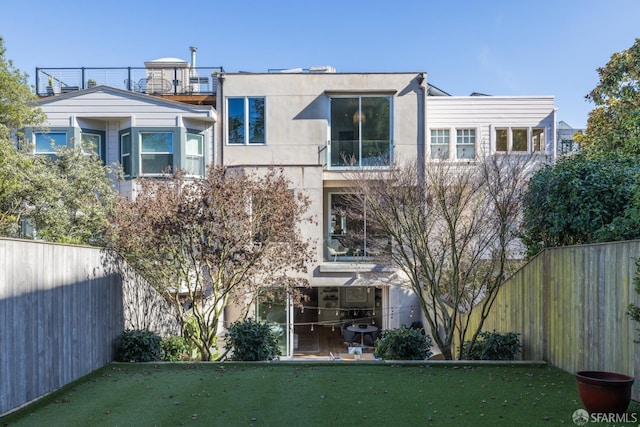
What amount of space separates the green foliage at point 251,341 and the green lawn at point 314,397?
0.81m

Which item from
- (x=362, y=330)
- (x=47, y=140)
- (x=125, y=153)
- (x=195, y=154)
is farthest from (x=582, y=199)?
(x=47, y=140)

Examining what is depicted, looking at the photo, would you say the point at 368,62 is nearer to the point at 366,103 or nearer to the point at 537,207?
the point at 366,103

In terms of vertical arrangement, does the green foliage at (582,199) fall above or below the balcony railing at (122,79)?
below

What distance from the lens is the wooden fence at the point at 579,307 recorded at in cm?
568

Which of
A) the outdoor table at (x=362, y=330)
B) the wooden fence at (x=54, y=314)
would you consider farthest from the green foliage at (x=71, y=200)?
the outdoor table at (x=362, y=330)

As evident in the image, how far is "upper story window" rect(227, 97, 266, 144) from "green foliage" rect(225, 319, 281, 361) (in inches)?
322

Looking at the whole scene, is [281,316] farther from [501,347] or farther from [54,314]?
[54,314]

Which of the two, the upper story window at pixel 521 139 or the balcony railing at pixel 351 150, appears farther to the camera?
the upper story window at pixel 521 139

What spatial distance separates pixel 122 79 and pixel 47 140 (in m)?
3.63

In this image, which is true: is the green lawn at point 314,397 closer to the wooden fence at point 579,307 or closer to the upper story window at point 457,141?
the wooden fence at point 579,307

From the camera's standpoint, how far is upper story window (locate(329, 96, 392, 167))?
612 inches

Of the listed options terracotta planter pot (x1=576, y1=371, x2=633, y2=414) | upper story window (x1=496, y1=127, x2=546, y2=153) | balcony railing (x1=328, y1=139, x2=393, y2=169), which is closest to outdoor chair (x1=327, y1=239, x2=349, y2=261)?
balcony railing (x1=328, y1=139, x2=393, y2=169)

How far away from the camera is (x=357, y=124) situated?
15.8 m

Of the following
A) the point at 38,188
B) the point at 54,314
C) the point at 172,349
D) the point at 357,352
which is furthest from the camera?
the point at 357,352
